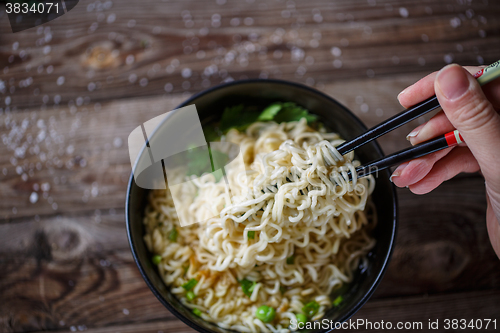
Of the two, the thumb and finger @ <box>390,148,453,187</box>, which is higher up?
the thumb

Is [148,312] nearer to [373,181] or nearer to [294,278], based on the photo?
[294,278]

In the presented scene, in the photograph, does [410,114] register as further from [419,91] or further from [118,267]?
[118,267]

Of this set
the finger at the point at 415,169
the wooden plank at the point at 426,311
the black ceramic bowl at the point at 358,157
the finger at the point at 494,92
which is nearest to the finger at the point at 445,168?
the finger at the point at 415,169

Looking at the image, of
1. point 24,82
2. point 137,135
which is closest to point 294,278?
Answer: point 137,135

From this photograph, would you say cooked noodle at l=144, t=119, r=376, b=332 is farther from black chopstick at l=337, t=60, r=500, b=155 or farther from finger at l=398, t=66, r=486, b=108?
finger at l=398, t=66, r=486, b=108

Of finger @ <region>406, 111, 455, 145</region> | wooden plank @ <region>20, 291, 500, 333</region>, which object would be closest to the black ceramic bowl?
finger @ <region>406, 111, 455, 145</region>

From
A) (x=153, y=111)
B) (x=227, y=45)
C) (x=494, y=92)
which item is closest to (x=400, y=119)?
(x=494, y=92)
